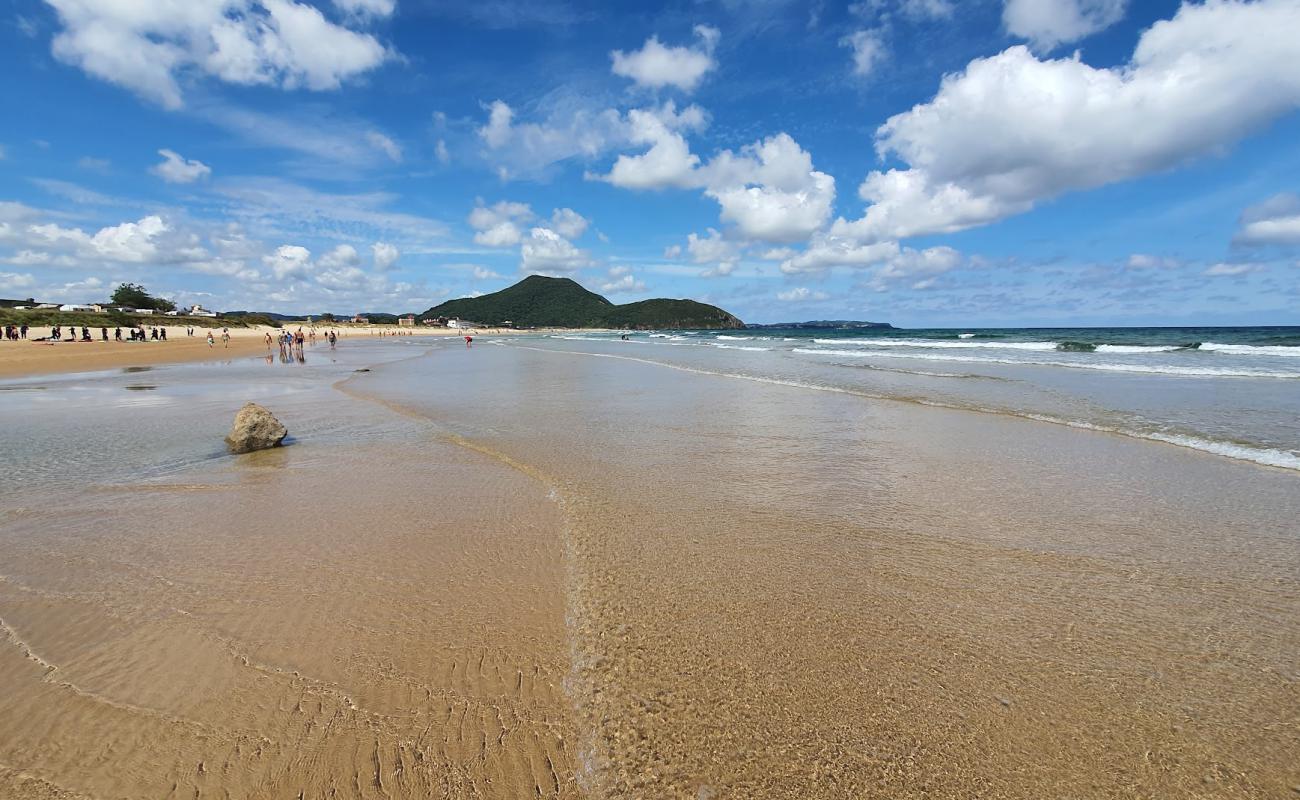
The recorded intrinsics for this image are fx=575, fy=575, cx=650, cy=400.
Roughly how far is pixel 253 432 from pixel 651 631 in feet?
29.1

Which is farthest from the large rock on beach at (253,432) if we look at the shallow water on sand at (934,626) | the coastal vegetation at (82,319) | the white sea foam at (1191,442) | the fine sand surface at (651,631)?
the coastal vegetation at (82,319)

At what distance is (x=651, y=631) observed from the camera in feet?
12.8

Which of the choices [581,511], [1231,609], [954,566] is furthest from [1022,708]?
[581,511]

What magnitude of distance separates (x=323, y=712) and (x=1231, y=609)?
20.1 feet

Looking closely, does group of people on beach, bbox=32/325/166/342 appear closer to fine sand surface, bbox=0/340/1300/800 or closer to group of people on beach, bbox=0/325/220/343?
group of people on beach, bbox=0/325/220/343

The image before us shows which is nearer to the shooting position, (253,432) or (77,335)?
(253,432)

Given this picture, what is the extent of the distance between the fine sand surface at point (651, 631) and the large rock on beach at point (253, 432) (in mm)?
1176

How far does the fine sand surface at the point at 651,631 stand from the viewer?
2.74 metres

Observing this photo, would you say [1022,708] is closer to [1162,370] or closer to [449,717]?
[449,717]

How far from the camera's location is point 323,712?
3.09 m

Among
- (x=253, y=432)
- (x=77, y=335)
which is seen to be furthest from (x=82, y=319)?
(x=253, y=432)

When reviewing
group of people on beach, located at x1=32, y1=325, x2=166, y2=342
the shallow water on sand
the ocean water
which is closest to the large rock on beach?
the shallow water on sand

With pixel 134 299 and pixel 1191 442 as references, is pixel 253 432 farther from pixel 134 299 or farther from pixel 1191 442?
pixel 134 299

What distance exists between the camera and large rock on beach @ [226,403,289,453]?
31.3ft
